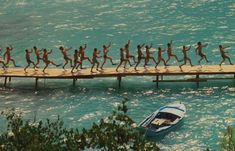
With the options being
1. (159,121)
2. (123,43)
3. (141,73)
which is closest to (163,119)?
(159,121)

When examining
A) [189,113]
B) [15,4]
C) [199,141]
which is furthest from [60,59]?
[15,4]

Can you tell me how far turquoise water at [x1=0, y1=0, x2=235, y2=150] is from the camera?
107 ft

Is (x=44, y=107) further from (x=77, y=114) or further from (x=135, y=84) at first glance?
(x=135, y=84)

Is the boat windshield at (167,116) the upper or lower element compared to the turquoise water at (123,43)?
lower

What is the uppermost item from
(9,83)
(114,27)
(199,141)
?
(114,27)

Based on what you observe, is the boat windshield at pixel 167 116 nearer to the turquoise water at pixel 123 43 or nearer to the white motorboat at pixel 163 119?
the white motorboat at pixel 163 119

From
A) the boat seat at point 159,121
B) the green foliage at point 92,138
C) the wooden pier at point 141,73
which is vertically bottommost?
the boat seat at point 159,121

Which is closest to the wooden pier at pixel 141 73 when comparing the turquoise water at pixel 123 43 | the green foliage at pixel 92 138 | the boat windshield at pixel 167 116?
the turquoise water at pixel 123 43

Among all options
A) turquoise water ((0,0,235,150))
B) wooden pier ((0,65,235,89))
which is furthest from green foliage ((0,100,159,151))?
wooden pier ((0,65,235,89))

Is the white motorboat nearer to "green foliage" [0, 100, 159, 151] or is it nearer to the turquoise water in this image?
the turquoise water

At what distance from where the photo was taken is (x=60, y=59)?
4331 centimetres

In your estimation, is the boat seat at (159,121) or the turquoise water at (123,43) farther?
the turquoise water at (123,43)

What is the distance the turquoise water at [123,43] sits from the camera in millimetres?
32469

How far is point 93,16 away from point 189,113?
25.2m
